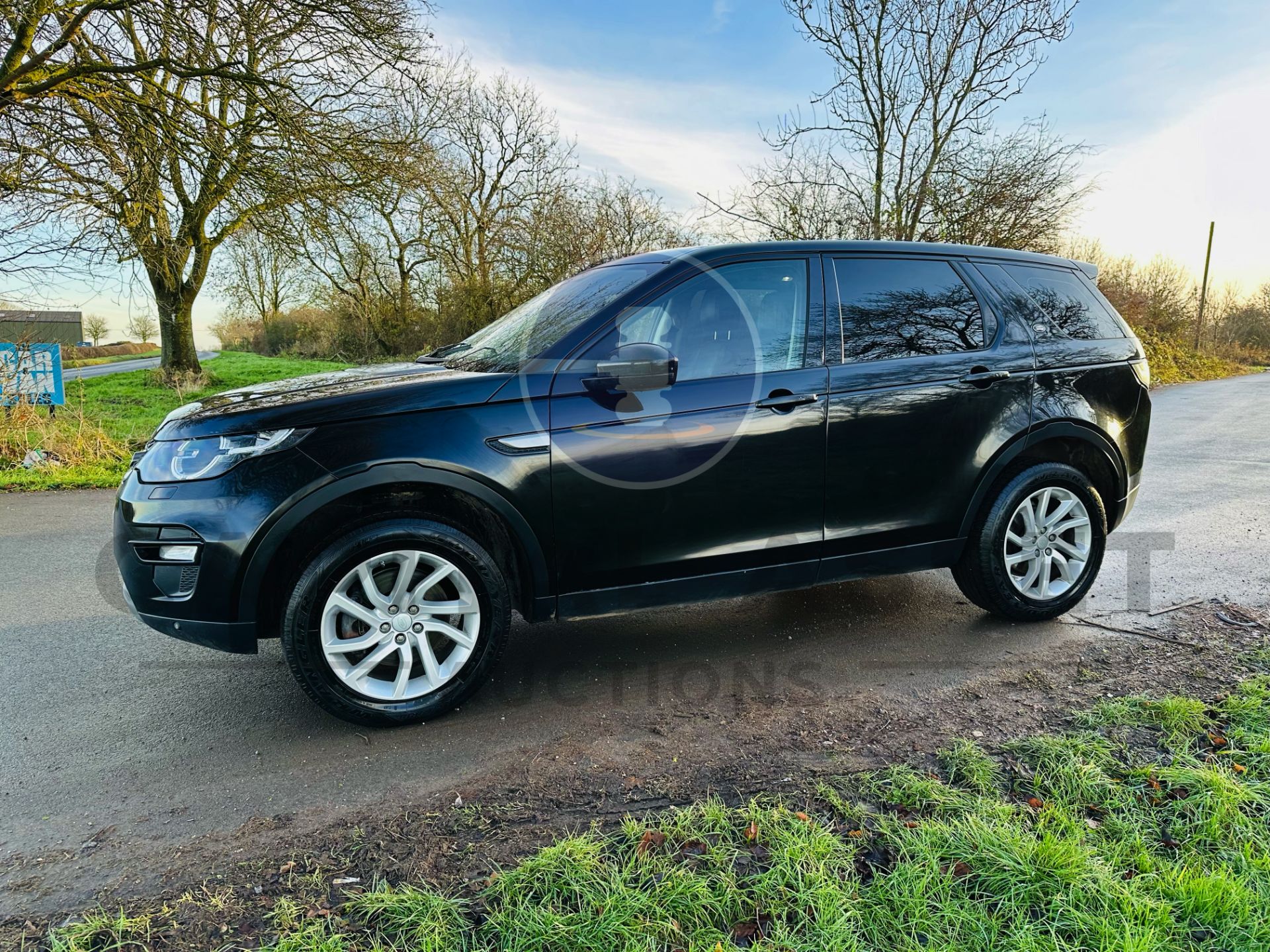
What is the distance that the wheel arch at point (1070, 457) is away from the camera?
390 cm

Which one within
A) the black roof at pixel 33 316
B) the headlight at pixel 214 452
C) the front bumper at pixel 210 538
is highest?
the black roof at pixel 33 316

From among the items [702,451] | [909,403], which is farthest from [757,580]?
[909,403]

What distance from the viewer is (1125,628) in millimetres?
4008

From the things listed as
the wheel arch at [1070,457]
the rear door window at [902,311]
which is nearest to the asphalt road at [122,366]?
the rear door window at [902,311]

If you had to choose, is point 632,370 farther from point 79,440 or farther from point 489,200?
point 489,200

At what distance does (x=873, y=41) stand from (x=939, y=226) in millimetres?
4371

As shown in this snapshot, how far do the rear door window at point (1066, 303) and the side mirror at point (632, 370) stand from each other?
227cm

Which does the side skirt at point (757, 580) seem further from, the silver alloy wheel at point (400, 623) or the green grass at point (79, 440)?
the green grass at point (79, 440)

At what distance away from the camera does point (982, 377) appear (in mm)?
3828

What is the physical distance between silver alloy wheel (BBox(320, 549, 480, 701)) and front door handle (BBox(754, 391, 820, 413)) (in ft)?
4.80

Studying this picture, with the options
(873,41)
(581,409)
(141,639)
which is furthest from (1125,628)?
(873,41)

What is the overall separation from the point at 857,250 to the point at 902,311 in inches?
14.7

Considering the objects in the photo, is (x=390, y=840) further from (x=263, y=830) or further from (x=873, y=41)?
(x=873, y=41)

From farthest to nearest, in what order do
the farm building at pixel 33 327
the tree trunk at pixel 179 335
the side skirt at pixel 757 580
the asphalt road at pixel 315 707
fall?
the tree trunk at pixel 179 335 → the farm building at pixel 33 327 → the side skirt at pixel 757 580 → the asphalt road at pixel 315 707
